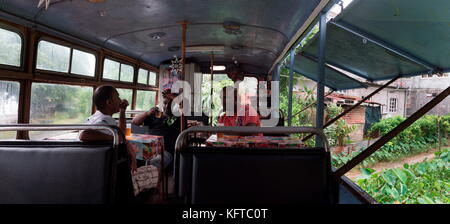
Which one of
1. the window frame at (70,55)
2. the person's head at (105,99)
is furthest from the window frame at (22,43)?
the person's head at (105,99)

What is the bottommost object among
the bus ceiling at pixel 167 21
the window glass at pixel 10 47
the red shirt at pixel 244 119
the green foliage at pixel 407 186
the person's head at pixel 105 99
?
the green foliage at pixel 407 186

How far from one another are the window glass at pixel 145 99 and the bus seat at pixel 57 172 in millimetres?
3855

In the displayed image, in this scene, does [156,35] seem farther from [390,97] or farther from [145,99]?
[390,97]

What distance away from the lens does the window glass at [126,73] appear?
455cm

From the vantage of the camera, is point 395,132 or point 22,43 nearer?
point 395,132

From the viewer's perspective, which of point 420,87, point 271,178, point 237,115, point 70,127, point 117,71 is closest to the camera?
point 271,178

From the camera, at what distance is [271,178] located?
3.88 ft

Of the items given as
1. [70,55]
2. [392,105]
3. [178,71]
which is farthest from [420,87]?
[70,55]

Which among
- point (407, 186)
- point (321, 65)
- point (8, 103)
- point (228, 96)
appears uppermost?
point (321, 65)

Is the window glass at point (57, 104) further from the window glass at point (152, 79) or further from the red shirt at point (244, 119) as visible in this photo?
the red shirt at point (244, 119)

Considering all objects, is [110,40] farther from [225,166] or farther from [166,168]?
[225,166]

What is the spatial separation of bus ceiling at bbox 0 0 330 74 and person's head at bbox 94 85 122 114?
1.03m

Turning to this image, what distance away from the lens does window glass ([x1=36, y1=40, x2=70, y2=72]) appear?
112 inches
